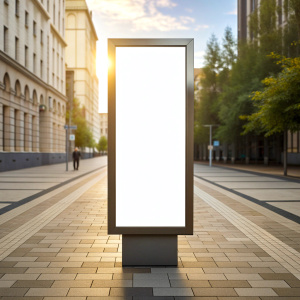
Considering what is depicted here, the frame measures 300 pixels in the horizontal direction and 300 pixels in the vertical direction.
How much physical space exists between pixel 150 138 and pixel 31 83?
1159 inches

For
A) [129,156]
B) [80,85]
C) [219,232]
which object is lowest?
[219,232]

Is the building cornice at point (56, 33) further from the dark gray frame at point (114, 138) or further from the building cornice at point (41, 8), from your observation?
the dark gray frame at point (114, 138)

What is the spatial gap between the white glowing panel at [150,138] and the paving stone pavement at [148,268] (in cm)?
66

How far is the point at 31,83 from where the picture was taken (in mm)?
31969

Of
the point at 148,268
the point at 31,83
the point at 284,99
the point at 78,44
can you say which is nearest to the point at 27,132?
the point at 31,83

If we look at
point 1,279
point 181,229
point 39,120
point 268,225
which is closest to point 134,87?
point 181,229

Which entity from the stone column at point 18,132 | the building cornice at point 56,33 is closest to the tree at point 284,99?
the stone column at point 18,132

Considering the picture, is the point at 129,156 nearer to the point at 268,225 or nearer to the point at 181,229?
the point at 181,229

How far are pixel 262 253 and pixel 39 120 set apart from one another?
3438 cm

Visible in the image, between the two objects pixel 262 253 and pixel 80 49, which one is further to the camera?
pixel 80 49

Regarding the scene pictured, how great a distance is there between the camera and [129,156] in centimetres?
455

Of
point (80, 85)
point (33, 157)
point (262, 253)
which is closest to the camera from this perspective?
point (262, 253)

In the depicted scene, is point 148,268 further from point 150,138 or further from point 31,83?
point 31,83

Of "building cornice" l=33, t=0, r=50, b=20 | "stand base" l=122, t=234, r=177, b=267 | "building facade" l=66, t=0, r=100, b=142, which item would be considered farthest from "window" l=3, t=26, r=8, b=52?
"building facade" l=66, t=0, r=100, b=142
